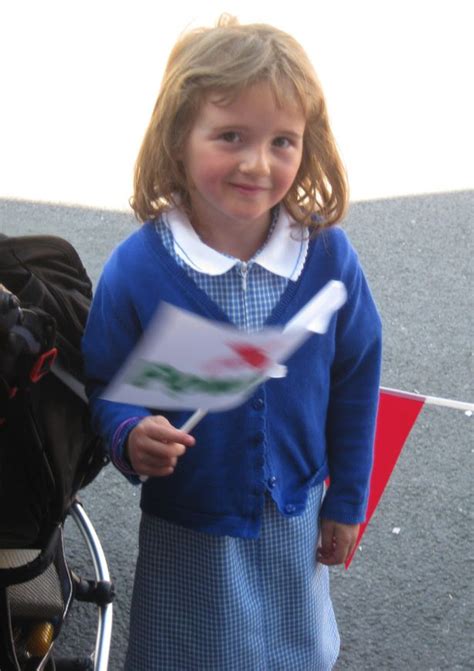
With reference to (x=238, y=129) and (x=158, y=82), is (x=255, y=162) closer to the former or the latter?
(x=238, y=129)

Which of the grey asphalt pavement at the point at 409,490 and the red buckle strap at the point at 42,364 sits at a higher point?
the red buckle strap at the point at 42,364

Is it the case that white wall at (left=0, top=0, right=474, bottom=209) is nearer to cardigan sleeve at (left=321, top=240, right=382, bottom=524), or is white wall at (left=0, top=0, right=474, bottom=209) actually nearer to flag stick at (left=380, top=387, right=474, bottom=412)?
flag stick at (left=380, top=387, right=474, bottom=412)

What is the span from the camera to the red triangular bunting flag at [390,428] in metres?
2.23

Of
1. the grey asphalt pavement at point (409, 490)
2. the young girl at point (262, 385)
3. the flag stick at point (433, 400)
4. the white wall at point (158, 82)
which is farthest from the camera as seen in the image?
the white wall at point (158, 82)

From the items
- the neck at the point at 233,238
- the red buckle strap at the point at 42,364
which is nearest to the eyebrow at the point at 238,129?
the neck at the point at 233,238

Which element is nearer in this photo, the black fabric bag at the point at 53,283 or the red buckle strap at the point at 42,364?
the red buckle strap at the point at 42,364

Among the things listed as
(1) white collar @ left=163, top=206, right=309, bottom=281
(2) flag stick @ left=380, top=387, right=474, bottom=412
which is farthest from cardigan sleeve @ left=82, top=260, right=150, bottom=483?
(2) flag stick @ left=380, top=387, right=474, bottom=412

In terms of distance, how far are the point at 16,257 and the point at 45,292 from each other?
0.07m

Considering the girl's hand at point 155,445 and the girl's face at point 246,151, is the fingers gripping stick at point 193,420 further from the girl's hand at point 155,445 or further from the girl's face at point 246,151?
the girl's face at point 246,151

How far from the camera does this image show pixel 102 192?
4.77 m

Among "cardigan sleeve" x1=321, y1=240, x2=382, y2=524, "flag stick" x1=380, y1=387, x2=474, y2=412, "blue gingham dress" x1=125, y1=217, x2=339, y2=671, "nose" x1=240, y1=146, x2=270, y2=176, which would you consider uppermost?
"nose" x1=240, y1=146, x2=270, y2=176

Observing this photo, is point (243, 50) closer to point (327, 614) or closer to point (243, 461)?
point (243, 461)

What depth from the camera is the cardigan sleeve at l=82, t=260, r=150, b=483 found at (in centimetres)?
171

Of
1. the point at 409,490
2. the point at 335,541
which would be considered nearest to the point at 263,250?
the point at 335,541
